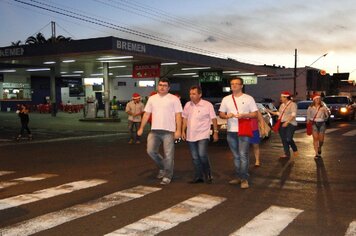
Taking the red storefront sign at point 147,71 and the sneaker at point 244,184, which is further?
the red storefront sign at point 147,71

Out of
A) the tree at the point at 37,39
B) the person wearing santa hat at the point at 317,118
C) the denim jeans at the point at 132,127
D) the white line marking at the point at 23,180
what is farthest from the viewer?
the tree at the point at 37,39

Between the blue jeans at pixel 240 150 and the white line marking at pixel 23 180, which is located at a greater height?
the blue jeans at pixel 240 150

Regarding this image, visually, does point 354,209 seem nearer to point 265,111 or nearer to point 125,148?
point 125,148

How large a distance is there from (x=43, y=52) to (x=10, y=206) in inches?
824

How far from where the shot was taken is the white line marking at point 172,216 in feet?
18.3

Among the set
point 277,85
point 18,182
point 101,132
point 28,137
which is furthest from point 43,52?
point 277,85

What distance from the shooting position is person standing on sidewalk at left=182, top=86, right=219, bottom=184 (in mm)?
8289

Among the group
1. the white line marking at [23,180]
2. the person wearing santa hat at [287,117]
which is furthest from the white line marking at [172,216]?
the person wearing santa hat at [287,117]

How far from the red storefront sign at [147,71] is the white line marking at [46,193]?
2202 cm

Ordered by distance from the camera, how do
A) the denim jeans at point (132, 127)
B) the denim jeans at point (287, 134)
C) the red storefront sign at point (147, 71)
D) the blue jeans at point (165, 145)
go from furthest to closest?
the red storefront sign at point (147, 71) < the denim jeans at point (132, 127) < the denim jeans at point (287, 134) < the blue jeans at point (165, 145)

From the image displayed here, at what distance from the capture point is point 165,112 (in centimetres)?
833

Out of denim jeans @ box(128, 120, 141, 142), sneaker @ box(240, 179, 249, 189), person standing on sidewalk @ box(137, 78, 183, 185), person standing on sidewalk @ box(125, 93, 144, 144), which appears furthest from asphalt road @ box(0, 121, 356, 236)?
denim jeans @ box(128, 120, 141, 142)

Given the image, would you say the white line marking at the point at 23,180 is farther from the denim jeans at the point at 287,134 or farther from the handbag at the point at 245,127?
the denim jeans at the point at 287,134

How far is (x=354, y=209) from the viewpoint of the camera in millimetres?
6664
